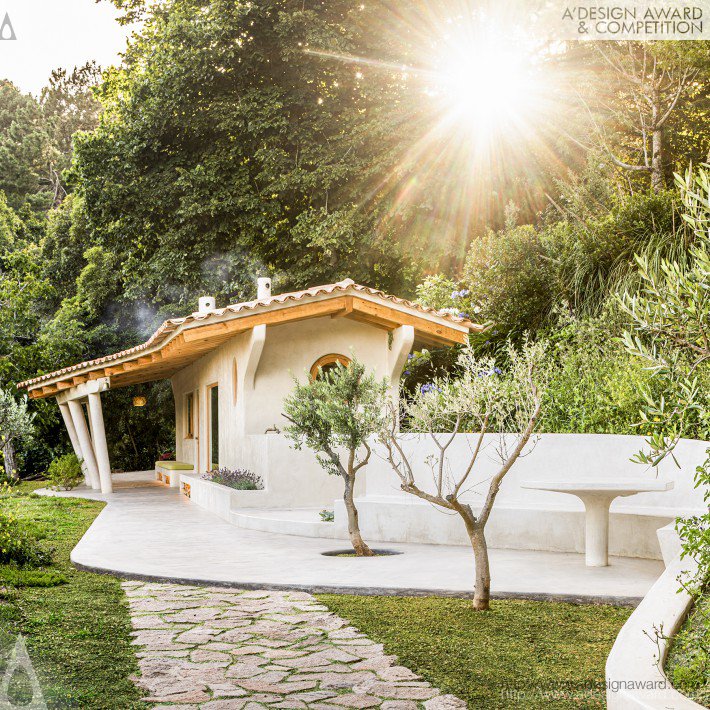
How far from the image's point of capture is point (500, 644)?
593 centimetres

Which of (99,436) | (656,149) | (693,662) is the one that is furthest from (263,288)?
(693,662)

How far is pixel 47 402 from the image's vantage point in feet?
84.6

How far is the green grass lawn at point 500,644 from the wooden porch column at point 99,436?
1170 cm

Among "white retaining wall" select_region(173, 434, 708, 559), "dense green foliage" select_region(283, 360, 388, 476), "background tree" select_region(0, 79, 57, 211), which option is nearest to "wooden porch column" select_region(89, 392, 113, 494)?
"white retaining wall" select_region(173, 434, 708, 559)

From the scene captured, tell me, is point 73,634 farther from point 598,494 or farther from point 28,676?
point 598,494

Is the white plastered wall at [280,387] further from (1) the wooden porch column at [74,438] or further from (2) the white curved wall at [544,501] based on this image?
(1) the wooden porch column at [74,438]

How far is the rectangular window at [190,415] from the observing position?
70.8 ft

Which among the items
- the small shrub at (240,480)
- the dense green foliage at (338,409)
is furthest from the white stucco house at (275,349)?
the dense green foliage at (338,409)

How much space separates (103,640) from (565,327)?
9.23 meters

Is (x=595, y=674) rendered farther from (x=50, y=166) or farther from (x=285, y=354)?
(x=50, y=166)

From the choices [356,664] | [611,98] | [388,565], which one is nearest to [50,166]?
[611,98]

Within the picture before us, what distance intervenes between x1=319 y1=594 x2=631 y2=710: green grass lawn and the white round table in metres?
1.24

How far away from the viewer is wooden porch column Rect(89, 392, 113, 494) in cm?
1819

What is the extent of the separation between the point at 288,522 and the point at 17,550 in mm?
3518
